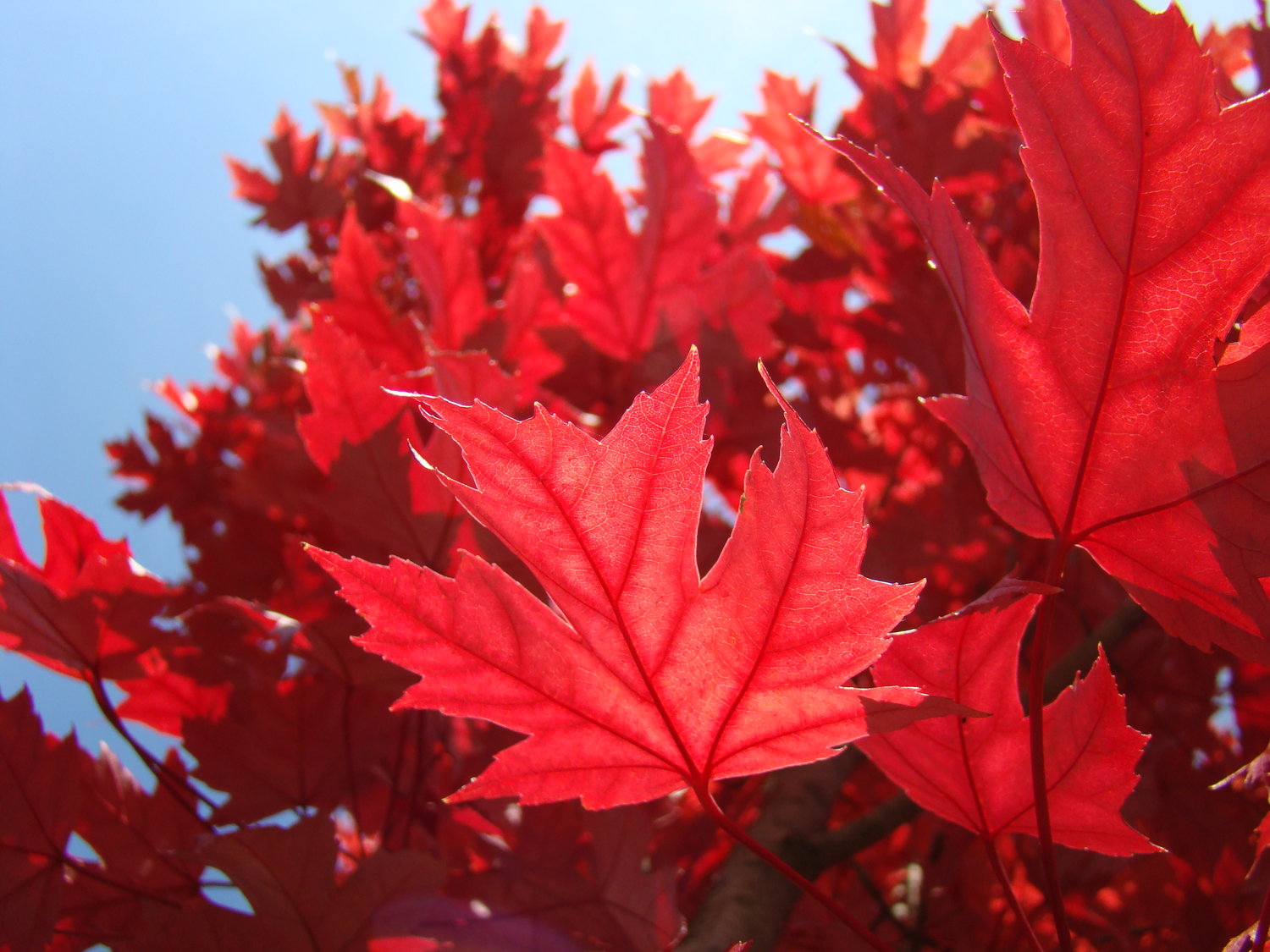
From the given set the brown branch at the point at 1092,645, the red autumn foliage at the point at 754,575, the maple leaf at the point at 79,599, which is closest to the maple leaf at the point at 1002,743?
the red autumn foliage at the point at 754,575

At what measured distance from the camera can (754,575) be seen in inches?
14.5

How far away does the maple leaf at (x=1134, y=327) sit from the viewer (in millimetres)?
357

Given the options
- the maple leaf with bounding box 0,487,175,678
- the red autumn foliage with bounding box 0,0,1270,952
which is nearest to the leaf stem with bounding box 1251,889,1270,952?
the red autumn foliage with bounding box 0,0,1270,952

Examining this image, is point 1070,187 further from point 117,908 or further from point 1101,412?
point 117,908

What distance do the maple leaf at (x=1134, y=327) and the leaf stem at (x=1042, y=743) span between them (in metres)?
0.03

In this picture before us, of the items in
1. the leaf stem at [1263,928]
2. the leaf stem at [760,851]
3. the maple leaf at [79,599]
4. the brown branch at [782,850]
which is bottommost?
the leaf stem at [1263,928]

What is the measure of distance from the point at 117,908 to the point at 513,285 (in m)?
0.65

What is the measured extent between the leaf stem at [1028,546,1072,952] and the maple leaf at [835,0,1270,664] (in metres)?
0.03

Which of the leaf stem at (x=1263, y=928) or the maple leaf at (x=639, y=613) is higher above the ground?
the maple leaf at (x=639, y=613)

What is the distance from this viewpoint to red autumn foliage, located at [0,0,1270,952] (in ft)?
1.20

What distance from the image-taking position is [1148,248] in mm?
375

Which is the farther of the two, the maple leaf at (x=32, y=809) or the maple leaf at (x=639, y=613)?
the maple leaf at (x=32, y=809)

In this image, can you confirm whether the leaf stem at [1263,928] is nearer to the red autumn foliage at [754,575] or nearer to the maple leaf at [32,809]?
the red autumn foliage at [754,575]

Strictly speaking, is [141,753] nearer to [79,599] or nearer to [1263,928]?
[79,599]
